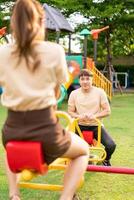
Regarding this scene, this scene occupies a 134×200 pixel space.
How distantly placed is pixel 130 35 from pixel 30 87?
24648 millimetres

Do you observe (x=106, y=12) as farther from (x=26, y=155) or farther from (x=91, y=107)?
(x=26, y=155)

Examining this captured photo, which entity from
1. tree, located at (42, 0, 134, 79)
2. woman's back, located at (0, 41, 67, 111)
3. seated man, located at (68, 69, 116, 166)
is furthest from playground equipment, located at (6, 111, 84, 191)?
tree, located at (42, 0, 134, 79)

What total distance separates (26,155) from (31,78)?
46 cm

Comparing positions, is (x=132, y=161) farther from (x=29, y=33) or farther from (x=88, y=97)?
(x=29, y=33)

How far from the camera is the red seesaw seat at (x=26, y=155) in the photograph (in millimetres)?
2646

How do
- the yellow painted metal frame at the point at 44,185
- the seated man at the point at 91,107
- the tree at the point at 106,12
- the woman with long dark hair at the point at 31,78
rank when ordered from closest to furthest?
the woman with long dark hair at the point at 31,78, the yellow painted metal frame at the point at 44,185, the seated man at the point at 91,107, the tree at the point at 106,12

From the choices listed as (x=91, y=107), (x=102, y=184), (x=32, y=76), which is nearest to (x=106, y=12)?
(x=91, y=107)

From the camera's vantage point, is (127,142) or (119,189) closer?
(119,189)

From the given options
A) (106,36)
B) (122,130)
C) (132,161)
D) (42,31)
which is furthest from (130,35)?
(42,31)

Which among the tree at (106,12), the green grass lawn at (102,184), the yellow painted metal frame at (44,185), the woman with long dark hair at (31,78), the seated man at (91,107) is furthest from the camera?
the tree at (106,12)

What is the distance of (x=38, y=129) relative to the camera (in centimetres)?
264

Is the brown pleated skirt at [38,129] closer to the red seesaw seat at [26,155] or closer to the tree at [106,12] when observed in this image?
the red seesaw seat at [26,155]

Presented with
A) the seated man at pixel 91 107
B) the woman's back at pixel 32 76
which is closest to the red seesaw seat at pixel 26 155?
the woman's back at pixel 32 76

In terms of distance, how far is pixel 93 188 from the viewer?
4773 mm
